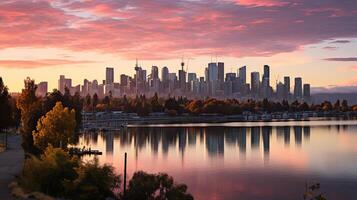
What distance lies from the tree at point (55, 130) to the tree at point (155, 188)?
18715 mm

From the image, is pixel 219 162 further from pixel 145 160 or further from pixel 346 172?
pixel 346 172

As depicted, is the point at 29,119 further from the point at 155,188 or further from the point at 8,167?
the point at 155,188

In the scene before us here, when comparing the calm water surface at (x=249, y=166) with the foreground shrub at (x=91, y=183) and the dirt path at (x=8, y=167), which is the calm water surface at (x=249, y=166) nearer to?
the foreground shrub at (x=91, y=183)

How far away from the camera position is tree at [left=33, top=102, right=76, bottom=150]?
44062 mm

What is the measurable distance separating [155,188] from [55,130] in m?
20.6

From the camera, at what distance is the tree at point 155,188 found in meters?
25.9

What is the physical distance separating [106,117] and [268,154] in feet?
423

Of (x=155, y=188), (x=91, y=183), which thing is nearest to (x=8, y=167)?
(x=91, y=183)

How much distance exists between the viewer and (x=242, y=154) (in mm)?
66125

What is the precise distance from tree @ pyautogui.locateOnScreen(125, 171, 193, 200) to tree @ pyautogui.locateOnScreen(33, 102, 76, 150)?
61.4 ft

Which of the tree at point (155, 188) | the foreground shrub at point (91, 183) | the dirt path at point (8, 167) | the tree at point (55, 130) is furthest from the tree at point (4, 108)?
the tree at point (155, 188)

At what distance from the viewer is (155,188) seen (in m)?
26.6

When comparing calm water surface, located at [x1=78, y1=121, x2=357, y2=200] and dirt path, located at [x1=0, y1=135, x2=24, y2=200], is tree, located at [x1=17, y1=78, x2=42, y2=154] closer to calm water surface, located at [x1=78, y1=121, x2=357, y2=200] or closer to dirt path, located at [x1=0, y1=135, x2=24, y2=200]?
dirt path, located at [x1=0, y1=135, x2=24, y2=200]

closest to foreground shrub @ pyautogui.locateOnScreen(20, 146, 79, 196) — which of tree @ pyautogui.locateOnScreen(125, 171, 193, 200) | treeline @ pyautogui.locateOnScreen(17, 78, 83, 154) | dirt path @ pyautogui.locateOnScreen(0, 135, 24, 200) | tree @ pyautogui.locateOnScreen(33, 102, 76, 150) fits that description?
dirt path @ pyautogui.locateOnScreen(0, 135, 24, 200)
